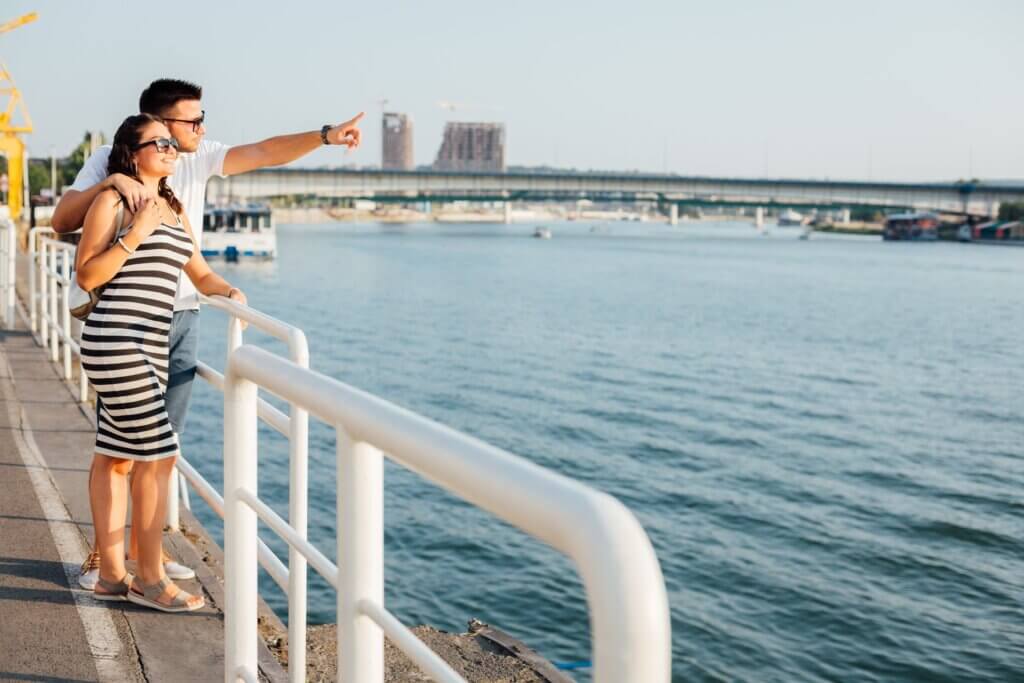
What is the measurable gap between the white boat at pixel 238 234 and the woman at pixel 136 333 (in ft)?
213

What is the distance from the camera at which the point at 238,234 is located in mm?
71812

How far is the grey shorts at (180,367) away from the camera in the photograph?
4289 millimetres

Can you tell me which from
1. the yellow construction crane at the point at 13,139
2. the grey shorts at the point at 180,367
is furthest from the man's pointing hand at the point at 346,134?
the yellow construction crane at the point at 13,139

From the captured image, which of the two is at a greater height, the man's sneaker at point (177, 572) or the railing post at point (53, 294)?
the railing post at point (53, 294)

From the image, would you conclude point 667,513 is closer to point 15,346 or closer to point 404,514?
point 404,514

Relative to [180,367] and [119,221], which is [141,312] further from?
[180,367]

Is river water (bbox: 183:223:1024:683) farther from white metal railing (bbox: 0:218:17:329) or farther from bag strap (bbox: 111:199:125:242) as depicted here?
bag strap (bbox: 111:199:125:242)

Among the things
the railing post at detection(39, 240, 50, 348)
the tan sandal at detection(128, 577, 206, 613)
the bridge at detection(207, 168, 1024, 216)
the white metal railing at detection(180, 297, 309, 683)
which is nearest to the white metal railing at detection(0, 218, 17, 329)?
the railing post at detection(39, 240, 50, 348)

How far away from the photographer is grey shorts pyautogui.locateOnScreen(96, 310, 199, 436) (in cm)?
429

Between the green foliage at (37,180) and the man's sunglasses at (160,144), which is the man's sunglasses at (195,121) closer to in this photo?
the man's sunglasses at (160,144)

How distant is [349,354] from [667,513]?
18.3 meters

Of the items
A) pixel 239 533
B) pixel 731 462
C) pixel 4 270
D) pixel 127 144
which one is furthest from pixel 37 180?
pixel 239 533

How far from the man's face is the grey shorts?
662 millimetres

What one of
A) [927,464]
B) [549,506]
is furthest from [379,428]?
[927,464]
